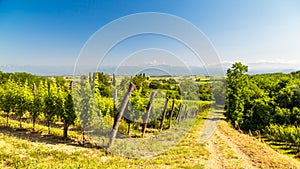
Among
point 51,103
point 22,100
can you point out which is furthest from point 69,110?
point 22,100

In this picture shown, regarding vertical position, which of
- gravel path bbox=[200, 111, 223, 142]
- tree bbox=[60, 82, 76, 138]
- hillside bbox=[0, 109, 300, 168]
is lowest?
gravel path bbox=[200, 111, 223, 142]

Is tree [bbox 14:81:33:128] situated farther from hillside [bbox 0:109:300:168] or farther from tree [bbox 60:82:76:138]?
tree [bbox 60:82:76:138]

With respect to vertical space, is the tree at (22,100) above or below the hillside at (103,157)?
above

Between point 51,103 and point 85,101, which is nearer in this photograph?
point 85,101

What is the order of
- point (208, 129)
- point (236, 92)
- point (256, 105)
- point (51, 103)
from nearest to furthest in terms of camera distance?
point (51, 103) < point (208, 129) < point (236, 92) < point (256, 105)

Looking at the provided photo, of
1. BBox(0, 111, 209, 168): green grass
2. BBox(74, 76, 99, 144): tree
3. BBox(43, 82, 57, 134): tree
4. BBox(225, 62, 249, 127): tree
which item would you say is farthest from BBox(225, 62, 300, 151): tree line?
BBox(43, 82, 57, 134): tree

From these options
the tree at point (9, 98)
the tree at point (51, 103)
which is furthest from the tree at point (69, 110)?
the tree at point (9, 98)

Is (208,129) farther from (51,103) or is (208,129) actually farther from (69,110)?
(51,103)

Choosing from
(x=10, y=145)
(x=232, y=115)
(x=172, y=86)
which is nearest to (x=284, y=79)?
(x=232, y=115)

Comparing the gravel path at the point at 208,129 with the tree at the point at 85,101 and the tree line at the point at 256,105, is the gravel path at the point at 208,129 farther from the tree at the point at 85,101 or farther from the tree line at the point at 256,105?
the tree at the point at 85,101

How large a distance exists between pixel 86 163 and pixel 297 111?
1301 inches

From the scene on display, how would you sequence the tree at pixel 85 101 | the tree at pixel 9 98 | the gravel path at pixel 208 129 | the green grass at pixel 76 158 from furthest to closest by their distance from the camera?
the gravel path at pixel 208 129, the tree at pixel 9 98, the tree at pixel 85 101, the green grass at pixel 76 158

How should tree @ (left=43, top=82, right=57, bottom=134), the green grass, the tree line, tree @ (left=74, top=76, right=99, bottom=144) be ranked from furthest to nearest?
the tree line < tree @ (left=43, top=82, right=57, bottom=134) < tree @ (left=74, top=76, right=99, bottom=144) < the green grass

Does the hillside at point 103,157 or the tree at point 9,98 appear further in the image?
the tree at point 9,98
